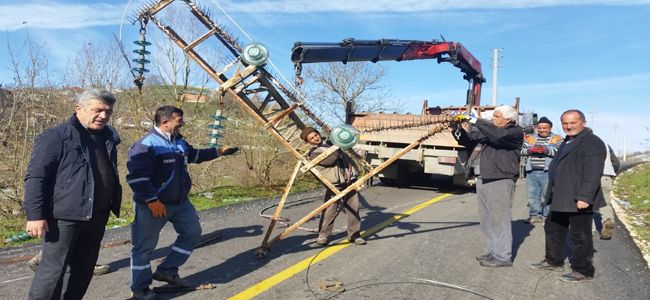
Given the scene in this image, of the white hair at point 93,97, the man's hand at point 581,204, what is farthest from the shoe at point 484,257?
the white hair at point 93,97

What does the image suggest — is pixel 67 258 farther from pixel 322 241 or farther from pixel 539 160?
pixel 539 160

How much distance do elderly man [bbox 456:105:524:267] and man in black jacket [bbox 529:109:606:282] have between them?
1.33 ft

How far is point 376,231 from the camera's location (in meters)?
6.48

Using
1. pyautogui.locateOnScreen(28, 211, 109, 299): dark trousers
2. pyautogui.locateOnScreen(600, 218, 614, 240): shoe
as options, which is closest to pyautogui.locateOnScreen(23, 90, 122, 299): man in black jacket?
pyautogui.locateOnScreen(28, 211, 109, 299): dark trousers

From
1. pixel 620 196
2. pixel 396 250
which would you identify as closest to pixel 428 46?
pixel 620 196

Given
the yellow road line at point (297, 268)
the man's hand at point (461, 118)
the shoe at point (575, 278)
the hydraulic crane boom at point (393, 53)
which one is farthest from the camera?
the hydraulic crane boom at point (393, 53)

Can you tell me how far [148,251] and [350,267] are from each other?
207 centimetres

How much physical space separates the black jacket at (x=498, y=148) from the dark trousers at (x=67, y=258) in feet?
12.6

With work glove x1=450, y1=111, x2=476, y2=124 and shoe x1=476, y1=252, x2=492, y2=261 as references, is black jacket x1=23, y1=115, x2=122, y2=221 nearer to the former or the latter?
work glove x1=450, y1=111, x2=476, y2=124

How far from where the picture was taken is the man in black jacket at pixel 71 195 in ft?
9.60

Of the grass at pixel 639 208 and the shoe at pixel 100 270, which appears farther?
the grass at pixel 639 208

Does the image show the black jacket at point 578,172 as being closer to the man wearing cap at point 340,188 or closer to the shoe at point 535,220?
the man wearing cap at point 340,188

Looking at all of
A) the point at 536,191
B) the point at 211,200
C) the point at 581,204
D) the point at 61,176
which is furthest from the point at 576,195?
the point at 211,200

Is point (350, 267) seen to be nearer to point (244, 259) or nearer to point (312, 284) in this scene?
point (312, 284)
